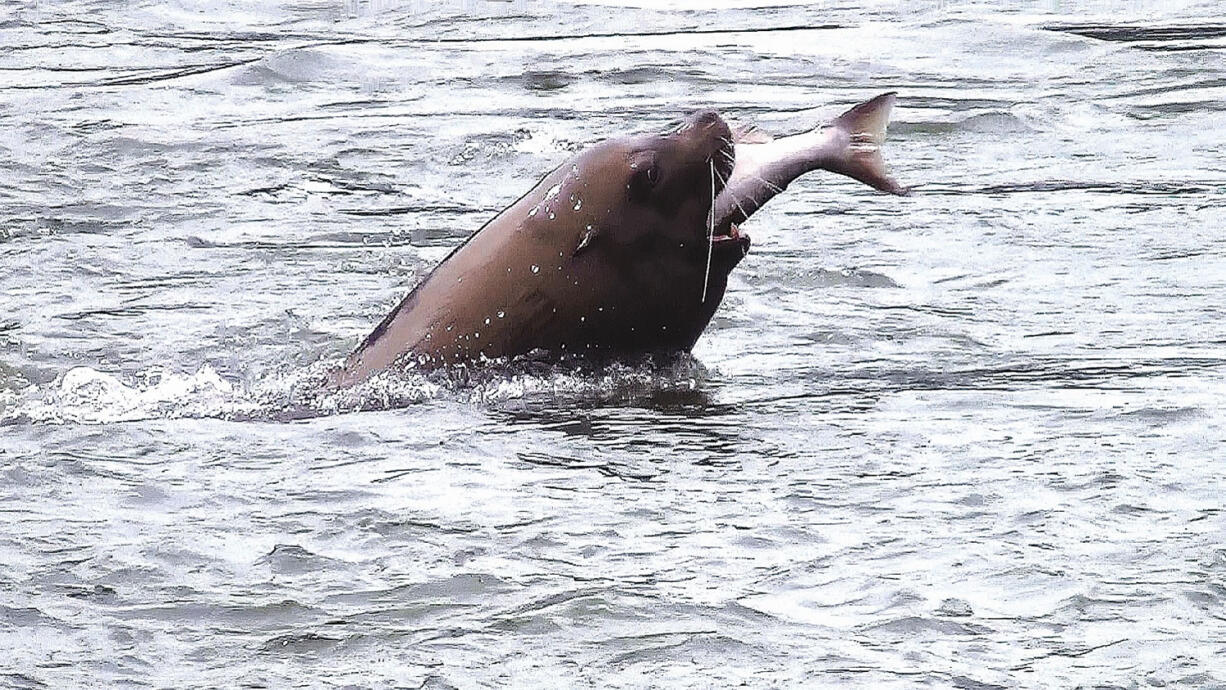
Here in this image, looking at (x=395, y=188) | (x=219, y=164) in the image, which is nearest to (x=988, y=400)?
(x=395, y=188)

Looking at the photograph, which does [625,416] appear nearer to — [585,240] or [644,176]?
[585,240]

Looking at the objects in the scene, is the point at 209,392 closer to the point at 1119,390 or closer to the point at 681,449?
the point at 681,449

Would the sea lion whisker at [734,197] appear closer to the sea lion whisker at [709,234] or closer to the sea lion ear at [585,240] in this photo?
the sea lion whisker at [709,234]

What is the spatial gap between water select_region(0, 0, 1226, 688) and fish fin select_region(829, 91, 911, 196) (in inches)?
24.4

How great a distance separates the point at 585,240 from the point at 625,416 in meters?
0.53

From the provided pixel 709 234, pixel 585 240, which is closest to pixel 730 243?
pixel 709 234

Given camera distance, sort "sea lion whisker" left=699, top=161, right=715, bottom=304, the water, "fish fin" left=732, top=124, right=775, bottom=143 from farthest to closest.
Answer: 1. "fish fin" left=732, top=124, right=775, bottom=143
2. "sea lion whisker" left=699, top=161, right=715, bottom=304
3. the water

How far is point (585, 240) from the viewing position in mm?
6953

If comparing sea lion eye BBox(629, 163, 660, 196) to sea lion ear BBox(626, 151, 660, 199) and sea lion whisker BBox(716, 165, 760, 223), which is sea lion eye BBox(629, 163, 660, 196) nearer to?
sea lion ear BBox(626, 151, 660, 199)

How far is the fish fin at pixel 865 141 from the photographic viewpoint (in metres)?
6.95

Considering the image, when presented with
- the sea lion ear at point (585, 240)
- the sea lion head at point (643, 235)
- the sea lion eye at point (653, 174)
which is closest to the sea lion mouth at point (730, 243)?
the sea lion head at point (643, 235)

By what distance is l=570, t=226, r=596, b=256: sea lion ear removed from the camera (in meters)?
6.95

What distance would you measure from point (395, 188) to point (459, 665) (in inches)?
250

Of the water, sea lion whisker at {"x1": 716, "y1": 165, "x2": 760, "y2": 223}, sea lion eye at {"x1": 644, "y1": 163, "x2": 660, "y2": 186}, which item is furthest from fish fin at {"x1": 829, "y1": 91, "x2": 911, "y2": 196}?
the water
